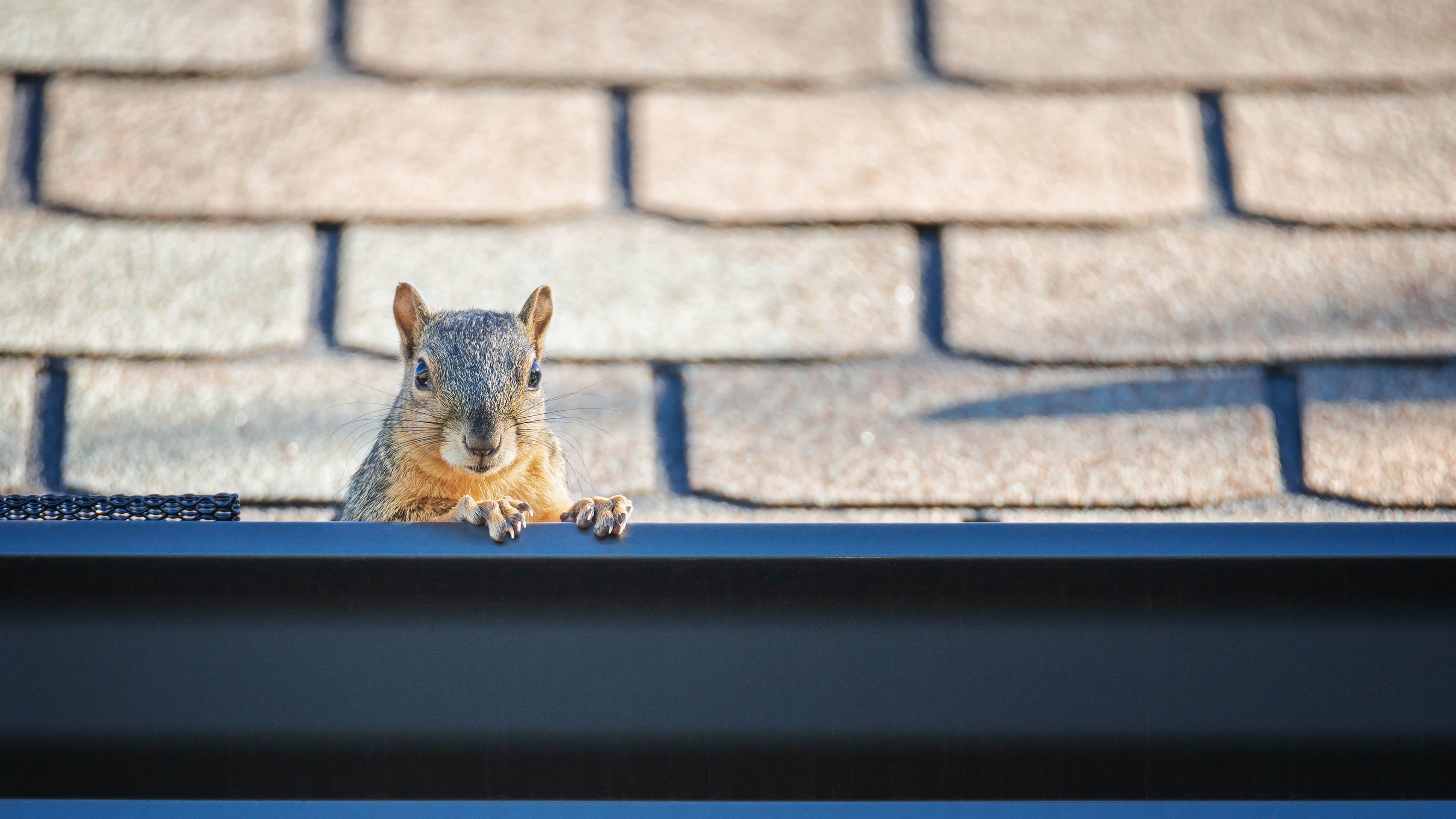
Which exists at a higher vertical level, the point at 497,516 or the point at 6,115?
the point at 6,115

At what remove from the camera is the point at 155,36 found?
136 cm

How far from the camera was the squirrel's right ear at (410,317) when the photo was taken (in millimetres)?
1119

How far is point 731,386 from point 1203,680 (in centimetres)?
68

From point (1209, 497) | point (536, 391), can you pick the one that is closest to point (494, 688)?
point (536, 391)

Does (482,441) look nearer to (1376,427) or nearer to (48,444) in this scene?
(48,444)

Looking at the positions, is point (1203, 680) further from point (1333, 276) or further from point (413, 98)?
point (413, 98)

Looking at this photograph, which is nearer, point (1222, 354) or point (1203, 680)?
point (1203, 680)

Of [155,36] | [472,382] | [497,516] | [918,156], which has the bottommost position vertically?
[497,516]

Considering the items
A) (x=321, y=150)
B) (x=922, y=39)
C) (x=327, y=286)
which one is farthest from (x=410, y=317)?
(x=922, y=39)

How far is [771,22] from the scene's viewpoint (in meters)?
1.40

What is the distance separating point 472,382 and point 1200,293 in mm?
884

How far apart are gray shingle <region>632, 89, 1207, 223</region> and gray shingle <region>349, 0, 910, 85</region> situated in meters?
0.04

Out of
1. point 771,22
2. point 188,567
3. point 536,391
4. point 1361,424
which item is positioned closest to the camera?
point 188,567

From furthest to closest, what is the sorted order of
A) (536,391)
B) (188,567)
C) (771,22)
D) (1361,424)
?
1. (771,22)
2. (1361,424)
3. (536,391)
4. (188,567)
